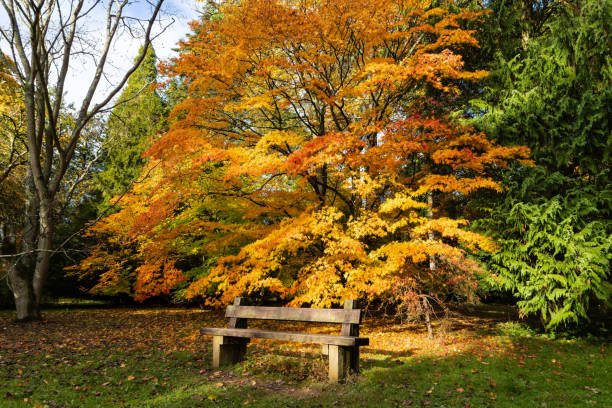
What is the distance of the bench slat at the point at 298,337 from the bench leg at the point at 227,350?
153 mm

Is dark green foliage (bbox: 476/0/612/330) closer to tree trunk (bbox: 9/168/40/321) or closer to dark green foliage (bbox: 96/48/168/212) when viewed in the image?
tree trunk (bbox: 9/168/40/321)

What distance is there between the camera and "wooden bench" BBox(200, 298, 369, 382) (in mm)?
4637

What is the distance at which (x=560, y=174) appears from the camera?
28.8 ft

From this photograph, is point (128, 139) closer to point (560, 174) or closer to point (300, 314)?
point (300, 314)

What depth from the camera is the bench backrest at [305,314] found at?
479 cm

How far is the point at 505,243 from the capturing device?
30.7 feet

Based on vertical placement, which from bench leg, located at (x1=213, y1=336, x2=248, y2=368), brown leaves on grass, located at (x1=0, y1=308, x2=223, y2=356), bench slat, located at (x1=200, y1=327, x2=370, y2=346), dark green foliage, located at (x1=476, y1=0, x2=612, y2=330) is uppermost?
dark green foliage, located at (x1=476, y1=0, x2=612, y2=330)

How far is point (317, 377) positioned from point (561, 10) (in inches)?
472

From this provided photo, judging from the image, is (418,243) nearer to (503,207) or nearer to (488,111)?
(503,207)

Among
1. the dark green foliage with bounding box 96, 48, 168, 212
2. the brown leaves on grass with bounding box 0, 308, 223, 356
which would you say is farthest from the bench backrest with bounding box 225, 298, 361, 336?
the dark green foliage with bounding box 96, 48, 168, 212

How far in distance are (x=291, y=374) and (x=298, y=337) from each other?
27.0 inches

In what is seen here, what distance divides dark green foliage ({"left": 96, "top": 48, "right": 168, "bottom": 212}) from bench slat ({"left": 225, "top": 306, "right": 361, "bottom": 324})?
A: 46.9ft

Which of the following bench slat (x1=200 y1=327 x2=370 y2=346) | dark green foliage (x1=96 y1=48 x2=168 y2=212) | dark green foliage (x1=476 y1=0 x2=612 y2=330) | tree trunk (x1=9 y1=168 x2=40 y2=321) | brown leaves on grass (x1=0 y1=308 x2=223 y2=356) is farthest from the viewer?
dark green foliage (x1=96 y1=48 x2=168 y2=212)

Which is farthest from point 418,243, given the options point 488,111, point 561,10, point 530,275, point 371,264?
point 561,10
